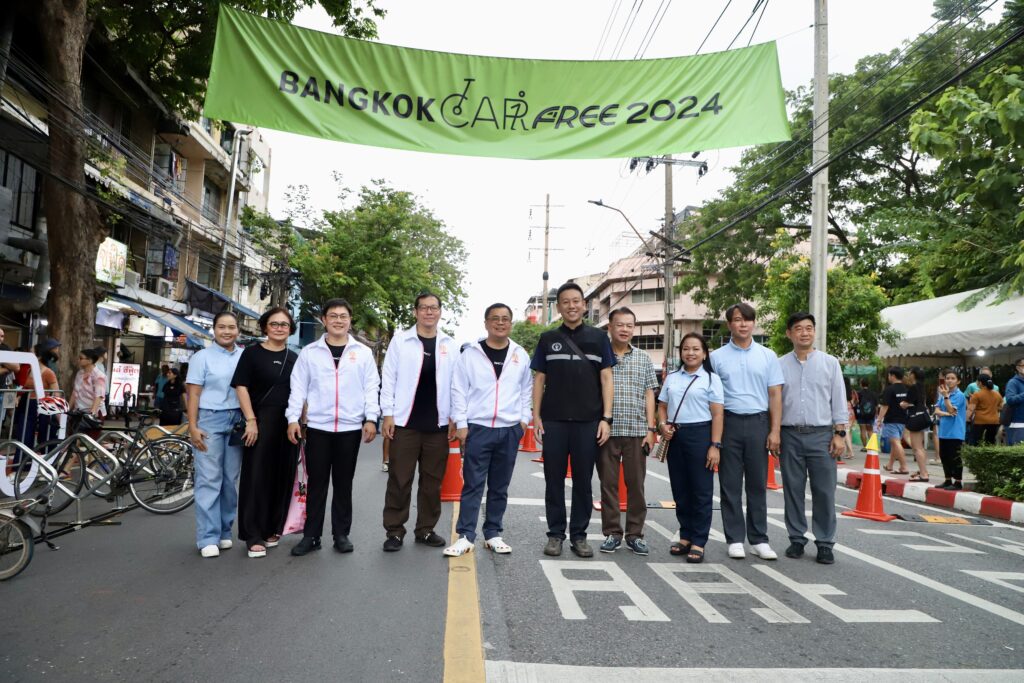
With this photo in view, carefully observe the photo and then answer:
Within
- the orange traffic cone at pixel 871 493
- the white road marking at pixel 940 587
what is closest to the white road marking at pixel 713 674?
the white road marking at pixel 940 587

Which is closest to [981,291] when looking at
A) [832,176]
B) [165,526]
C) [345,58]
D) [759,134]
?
[832,176]

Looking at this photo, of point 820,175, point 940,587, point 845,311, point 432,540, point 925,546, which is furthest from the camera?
point 845,311

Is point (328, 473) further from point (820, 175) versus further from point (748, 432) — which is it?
point (820, 175)

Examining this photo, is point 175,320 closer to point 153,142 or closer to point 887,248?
point 153,142

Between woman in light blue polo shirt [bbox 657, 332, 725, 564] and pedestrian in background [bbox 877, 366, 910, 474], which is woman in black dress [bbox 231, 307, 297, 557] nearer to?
woman in light blue polo shirt [bbox 657, 332, 725, 564]

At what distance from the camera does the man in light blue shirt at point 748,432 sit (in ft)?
17.5

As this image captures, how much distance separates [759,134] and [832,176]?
21711 mm

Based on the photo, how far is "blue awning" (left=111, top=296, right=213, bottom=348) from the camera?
19422 millimetres

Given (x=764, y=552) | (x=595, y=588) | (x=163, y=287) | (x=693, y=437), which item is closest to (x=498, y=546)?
(x=595, y=588)

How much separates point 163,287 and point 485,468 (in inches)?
793

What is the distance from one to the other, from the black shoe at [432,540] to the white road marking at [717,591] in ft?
4.95

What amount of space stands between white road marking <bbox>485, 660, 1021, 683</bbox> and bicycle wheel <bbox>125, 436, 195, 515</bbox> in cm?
500

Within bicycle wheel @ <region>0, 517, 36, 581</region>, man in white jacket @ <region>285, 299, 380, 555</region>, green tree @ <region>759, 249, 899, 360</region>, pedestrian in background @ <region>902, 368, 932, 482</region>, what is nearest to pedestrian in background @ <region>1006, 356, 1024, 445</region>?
pedestrian in background @ <region>902, 368, 932, 482</region>

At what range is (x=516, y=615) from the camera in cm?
376
